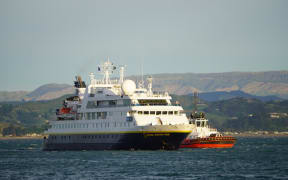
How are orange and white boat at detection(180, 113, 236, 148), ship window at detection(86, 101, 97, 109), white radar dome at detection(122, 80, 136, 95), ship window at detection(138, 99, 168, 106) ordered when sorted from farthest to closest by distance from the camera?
orange and white boat at detection(180, 113, 236, 148) → ship window at detection(86, 101, 97, 109) → white radar dome at detection(122, 80, 136, 95) → ship window at detection(138, 99, 168, 106)

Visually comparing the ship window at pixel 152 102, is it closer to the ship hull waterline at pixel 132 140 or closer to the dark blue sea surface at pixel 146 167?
the ship hull waterline at pixel 132 140

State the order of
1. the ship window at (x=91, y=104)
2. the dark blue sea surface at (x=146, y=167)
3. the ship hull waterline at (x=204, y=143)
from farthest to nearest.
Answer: the ship hull waterline at (x=204, y=143) → the ship window at (x=91, y=104) → the dark blue sea surface at (x=146, y=167)

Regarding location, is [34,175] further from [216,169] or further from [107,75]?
[107,75]

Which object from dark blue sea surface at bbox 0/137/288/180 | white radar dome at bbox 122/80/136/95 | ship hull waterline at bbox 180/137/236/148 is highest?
white radar dome at bbox 122/80/136/95

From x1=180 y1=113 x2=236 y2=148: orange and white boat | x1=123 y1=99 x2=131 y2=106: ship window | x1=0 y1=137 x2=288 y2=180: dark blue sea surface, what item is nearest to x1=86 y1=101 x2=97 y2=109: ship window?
x1=123 y1=99 x2=131 y2=106: ship window

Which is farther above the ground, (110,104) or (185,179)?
(110,104)

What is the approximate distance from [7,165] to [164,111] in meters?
25.9

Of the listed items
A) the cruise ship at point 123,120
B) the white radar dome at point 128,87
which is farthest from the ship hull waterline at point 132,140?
the white radar dome at point 128,87

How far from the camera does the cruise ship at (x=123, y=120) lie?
298 ft

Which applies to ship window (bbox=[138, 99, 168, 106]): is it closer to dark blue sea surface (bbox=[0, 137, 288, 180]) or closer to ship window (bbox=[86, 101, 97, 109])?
dark blue sea surface (bbox=[0, 137, 288, 180])

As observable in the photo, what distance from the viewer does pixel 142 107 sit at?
9175 centimetres

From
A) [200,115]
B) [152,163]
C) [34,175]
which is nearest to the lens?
[34,175]

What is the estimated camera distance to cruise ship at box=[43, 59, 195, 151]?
9088cm

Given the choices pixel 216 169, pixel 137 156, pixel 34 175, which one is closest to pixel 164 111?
pixel 137 156
